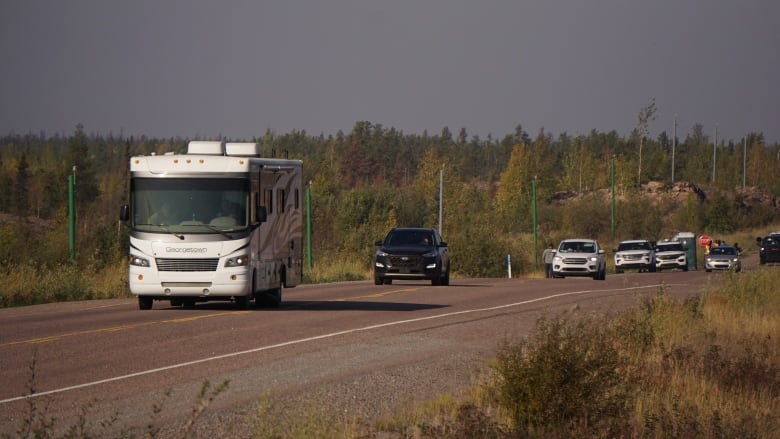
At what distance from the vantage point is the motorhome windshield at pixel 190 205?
23219mm

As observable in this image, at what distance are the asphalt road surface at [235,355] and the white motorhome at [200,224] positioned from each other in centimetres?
63

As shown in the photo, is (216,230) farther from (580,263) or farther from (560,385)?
(580,263)

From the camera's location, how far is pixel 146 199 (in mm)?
23484

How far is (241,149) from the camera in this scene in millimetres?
24797

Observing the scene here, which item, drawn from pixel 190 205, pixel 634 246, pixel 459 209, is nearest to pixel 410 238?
pixel 190 205

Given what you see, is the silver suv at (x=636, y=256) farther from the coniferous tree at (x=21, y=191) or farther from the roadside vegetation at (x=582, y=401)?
the coniferous tree at (x=21, y=191)

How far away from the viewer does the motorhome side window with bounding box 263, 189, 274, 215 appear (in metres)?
24.6

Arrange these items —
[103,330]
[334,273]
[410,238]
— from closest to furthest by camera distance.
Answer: [103,330]
[410,238]
[334,273]

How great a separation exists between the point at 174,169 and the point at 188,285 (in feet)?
7.61

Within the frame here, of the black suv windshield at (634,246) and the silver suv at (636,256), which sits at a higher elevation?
the black suv windshield at (634,246)

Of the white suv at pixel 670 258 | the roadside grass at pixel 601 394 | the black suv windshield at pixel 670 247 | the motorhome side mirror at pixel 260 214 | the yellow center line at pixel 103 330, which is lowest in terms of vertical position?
the white suv at pixel 670 258

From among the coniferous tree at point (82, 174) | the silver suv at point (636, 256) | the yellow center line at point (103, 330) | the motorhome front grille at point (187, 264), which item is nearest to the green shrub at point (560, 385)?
the yellow center line at point (103, 330)

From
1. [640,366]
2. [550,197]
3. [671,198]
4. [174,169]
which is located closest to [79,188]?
[550,197]

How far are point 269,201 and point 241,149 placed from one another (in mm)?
1187
